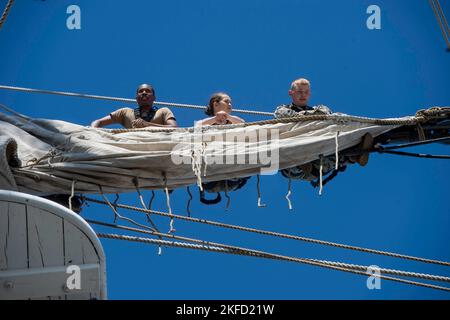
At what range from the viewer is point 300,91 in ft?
29.0

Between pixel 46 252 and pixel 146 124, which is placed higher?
pixel 146 124

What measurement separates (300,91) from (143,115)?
1.84 meters

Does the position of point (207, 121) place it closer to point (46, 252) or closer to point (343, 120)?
point (343, 120)

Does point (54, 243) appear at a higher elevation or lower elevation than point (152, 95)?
A: lower

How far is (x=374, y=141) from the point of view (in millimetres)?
8164

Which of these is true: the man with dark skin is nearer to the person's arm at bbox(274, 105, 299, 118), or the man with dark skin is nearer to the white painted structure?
the person's arm at bbox(274, 105, 299, 118)

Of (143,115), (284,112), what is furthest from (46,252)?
(143,115)

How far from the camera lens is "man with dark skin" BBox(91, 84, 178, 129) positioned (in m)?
9.27

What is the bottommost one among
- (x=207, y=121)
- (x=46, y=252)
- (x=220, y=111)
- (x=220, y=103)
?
(x=46, y=252)

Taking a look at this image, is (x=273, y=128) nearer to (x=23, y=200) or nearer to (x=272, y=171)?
(x=272, y=171)

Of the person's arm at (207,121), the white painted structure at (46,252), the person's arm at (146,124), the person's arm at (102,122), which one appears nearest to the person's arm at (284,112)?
the person's arm at (207,121)

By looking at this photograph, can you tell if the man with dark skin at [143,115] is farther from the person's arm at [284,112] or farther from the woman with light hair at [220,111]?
the person's arm at [284,112]
